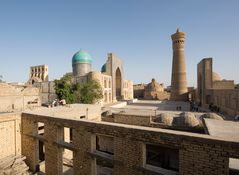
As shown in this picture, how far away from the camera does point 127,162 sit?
15.8 ft

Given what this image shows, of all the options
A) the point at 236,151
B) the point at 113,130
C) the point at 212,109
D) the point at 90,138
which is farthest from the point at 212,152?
the point at 212,109

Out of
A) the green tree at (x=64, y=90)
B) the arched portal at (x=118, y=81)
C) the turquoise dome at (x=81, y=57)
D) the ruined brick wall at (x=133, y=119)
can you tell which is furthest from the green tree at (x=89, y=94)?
the arched portal at (x=118, y=81)

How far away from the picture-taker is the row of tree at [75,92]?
22.0m

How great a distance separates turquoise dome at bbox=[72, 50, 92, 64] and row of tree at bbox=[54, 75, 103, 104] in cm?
1251

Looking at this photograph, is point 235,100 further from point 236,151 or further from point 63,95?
point 63,95

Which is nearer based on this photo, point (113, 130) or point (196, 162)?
point (196, 162)

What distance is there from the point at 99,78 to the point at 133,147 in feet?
81.4

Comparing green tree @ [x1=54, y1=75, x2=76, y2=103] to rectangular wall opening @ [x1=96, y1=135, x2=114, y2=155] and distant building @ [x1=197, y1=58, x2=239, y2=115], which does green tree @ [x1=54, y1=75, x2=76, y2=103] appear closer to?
rectangular wall opening @ [x1=96, y1=135, x2=114, y2=155]

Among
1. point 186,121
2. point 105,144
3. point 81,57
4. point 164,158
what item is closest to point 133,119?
point 105,144

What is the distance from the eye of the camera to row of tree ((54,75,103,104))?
864 inches

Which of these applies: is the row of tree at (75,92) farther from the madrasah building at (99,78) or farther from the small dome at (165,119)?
the small dome at (165,119)

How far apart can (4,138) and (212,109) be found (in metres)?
24.5

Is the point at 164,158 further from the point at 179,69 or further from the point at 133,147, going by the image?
the point at 179,69

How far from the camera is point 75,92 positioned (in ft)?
76.8
